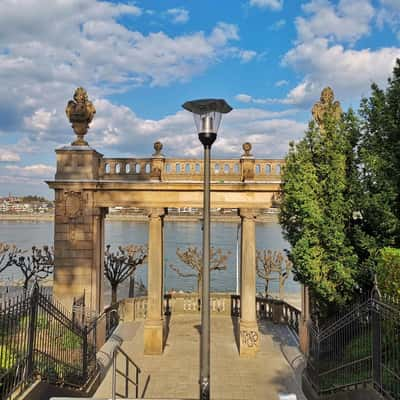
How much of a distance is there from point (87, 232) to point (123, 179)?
198cm

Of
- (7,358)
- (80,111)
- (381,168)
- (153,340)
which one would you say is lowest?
(153,340)

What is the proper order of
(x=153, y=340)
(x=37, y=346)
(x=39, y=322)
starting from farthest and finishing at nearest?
1. (x=153, y=340)
2. (x=39, y=322)
3. (x=37, y=346)

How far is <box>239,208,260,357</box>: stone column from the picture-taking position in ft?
37.1

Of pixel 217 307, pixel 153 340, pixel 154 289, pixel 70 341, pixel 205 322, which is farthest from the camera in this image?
pixel 217 307

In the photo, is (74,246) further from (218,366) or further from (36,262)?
(36,262)

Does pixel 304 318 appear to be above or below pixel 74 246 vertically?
below

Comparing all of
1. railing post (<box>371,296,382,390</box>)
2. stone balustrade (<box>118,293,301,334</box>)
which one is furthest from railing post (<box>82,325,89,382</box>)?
stone balustrade (<box>118,293,301,334</box>)

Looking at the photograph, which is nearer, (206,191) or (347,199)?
(206,191)

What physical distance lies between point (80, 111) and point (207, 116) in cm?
774

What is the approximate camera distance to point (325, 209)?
8445 mm

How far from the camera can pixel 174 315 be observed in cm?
1598

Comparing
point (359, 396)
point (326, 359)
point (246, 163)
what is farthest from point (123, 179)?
point (359, 396)

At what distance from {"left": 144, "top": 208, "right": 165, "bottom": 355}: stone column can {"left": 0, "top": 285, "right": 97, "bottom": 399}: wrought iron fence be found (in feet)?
9.66

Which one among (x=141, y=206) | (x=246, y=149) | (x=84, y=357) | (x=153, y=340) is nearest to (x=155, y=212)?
(x=141, y=206)
